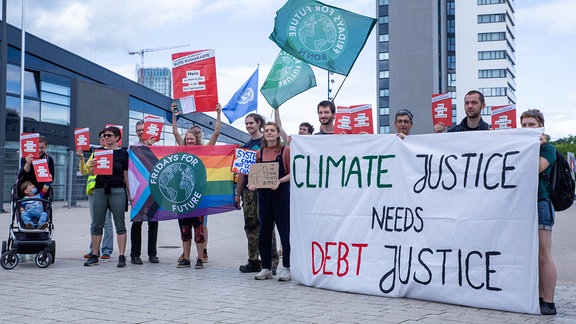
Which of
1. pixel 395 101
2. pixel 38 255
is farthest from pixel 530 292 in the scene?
pixel 395 101

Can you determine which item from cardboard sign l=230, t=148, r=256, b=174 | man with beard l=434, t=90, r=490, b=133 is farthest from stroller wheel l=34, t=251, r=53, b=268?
man with beard l=434, t=90, r=490, b=133

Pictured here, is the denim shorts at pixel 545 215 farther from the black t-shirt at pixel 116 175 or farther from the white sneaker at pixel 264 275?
the black t-shirt at pixel 116 175

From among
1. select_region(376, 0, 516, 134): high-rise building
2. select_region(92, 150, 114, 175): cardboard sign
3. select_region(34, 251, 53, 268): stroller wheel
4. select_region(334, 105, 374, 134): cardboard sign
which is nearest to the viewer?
select_region(334, 105, 374, 134): cardboard sign

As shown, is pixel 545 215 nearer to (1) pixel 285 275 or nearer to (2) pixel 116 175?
(1) pixel 285 275

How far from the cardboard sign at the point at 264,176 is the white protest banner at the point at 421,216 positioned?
9.0 inches

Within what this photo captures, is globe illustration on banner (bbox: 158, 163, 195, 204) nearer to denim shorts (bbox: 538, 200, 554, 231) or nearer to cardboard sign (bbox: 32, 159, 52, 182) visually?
cardboard sign (bbox: 32, 159, 52, 182)

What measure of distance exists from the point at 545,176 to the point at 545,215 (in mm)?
375

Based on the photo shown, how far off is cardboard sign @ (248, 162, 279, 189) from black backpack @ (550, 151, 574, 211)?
318 centimetres

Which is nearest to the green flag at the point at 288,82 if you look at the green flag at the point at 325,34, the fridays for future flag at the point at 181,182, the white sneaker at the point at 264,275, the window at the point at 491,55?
the green flag at the point at 325,34

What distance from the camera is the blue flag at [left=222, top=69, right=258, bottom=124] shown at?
39.1 ft

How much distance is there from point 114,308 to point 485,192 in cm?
374

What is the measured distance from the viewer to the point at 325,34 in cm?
905

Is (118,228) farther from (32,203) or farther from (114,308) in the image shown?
(114,308)

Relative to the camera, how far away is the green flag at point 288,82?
10.1 m
